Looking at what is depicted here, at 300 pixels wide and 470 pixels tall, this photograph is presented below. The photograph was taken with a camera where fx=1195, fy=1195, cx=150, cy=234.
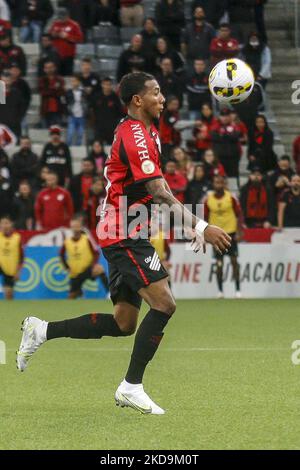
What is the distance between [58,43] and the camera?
22.1 metres

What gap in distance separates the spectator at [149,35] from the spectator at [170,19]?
35.2 inches

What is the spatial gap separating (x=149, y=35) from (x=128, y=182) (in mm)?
14251

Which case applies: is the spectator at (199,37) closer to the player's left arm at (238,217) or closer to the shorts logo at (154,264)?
the player's left arm at (238,217)

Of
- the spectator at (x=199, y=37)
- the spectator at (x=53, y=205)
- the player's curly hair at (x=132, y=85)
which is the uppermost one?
the spectator at (x=199, y=37)

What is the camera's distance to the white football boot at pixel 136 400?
7.34m

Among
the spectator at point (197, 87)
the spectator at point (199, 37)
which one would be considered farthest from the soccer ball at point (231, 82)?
the spectator at point (199, 37)

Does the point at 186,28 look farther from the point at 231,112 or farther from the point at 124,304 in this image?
the point at 124,304

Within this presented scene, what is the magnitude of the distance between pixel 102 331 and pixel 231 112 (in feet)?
44.1

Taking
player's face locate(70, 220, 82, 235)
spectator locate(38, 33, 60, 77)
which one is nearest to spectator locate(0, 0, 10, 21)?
spectator locate(38, 33, 60, 77)

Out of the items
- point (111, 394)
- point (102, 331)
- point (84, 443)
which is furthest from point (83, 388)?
point (84, 443)

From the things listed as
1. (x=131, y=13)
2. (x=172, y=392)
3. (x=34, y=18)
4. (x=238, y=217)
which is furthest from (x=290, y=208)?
(x=172, y=392)

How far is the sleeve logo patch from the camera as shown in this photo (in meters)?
7.34

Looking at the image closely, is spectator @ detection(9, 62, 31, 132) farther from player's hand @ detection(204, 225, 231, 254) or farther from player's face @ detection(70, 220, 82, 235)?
player's hand @ detection(204, 225, 231, 254)

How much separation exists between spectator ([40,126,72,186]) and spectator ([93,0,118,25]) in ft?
14.1
